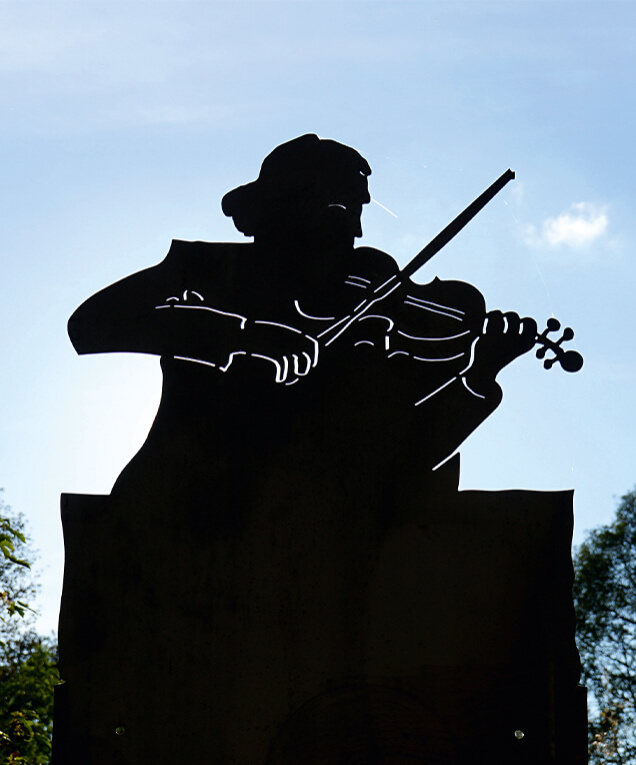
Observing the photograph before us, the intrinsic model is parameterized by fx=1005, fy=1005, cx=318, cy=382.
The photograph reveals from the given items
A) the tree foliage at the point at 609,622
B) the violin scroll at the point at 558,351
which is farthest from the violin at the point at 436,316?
the tree foliage at the point at 609,622

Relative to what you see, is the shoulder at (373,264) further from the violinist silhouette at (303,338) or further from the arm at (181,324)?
the arm at (181,324)

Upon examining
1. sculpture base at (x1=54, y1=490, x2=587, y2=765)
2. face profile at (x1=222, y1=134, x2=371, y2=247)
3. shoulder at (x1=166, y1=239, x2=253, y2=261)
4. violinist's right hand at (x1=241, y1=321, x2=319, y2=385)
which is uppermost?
face profile at (x1=222, y1=134, x2=371, y2=247)

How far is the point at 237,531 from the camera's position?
12.0 feet

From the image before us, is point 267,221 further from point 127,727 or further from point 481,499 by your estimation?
point 127,727

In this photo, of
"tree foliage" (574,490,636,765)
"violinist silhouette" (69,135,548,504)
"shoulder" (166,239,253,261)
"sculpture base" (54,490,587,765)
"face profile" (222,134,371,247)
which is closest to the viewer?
"sculpture base" (54,490,587,765)

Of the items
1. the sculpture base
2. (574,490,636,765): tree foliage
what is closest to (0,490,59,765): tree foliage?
the sculpture base

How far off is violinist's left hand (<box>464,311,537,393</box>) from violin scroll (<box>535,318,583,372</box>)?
4 centimetres

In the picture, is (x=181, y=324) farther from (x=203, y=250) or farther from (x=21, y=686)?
(x=21, y=686)

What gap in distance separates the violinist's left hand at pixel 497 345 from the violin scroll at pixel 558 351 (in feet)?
0.14

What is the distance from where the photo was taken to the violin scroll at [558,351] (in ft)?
12.8

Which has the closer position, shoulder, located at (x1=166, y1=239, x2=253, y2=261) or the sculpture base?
the sculpture base

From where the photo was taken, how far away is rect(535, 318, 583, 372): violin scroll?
3.91m

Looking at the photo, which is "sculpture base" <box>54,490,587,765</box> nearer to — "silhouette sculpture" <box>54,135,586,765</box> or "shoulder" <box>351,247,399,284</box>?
"silhouette sculpture" <box>54,135,586,765</box>

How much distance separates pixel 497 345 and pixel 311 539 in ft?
3.45
